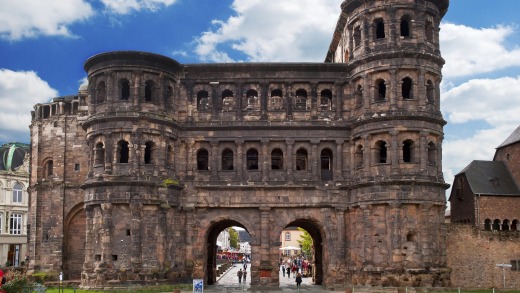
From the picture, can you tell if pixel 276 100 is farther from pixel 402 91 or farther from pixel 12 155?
pixel 12 155

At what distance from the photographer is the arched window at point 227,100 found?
152 feet

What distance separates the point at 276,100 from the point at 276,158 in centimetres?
413

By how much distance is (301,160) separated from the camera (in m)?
46.9

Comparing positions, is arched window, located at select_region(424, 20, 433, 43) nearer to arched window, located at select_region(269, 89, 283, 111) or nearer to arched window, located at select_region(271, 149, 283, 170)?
arched window, located at select_region(269, 89, 283, 111)

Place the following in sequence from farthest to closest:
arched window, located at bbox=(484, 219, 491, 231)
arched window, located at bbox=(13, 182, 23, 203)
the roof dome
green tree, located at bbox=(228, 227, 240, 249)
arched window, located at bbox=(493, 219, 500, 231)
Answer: green tree, located at bbox=(228, 227, 240, 249) < the roof dome < arched window, located at bbox=(13, 182, 23, 203) < arched window, located at bbox=(493, 219, 500, 231) < arched window, located at bbox=(484, 219, 491, 231)

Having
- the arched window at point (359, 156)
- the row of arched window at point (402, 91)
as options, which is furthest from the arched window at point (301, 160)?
the row of arched window at point (402, 91)

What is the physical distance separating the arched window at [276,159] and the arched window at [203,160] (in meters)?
4.68

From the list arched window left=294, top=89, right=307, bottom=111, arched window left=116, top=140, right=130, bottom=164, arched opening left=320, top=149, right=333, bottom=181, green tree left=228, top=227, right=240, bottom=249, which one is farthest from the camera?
green tree left=228, top=227, right=240, bottom=249

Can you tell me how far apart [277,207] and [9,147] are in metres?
52.0

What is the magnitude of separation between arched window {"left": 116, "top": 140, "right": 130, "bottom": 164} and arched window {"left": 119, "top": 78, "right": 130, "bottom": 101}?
10.1 ft

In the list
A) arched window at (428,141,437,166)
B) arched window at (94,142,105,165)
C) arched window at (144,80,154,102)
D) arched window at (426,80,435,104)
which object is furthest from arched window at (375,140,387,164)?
arched window at (94,142,105,165)

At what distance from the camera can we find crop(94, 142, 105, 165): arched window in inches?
1736

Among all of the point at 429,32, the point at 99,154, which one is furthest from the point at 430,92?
the point at 99,154

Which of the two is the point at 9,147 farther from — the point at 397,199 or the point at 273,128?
the point at 397,199
